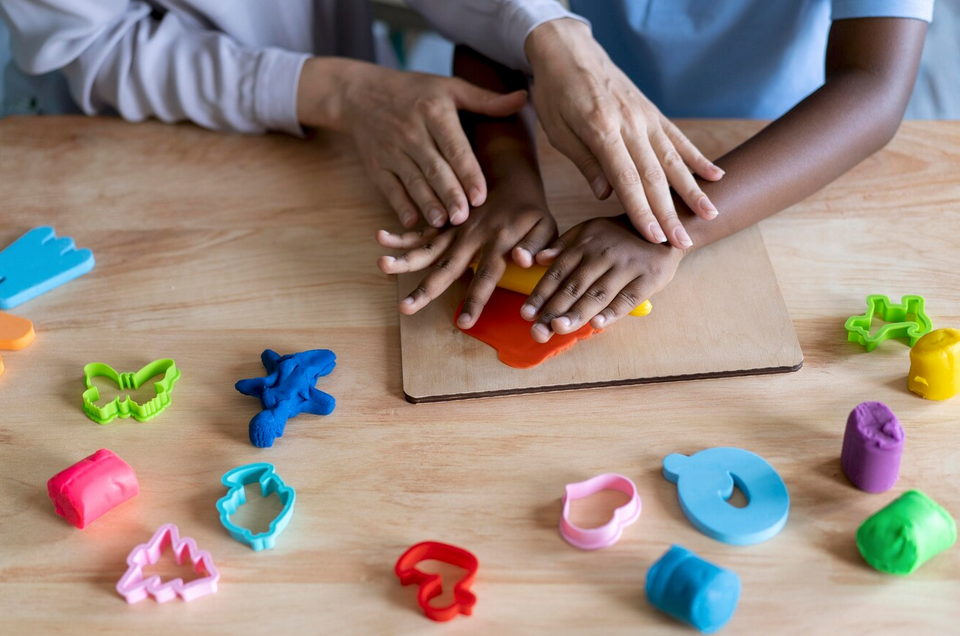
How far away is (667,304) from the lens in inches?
32.0

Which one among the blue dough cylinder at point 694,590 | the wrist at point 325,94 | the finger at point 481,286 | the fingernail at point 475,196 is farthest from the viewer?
the wrist at point 325,94

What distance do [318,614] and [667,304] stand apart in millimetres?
420

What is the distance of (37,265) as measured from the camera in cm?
89

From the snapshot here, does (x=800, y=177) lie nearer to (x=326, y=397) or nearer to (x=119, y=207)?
(x=326, y=397)

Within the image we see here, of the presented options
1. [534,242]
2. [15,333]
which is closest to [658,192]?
[534,242]

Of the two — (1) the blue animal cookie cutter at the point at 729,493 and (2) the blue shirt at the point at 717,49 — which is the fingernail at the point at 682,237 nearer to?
(1) the blue animal cookie cutter at the point at 729,493

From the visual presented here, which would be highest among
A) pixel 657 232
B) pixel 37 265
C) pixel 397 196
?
pixel 657 232

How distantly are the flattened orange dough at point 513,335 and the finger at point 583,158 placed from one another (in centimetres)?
16

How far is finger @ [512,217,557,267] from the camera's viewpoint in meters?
0.82

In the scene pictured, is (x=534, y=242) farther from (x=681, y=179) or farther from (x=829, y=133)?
(x=829, y=133)

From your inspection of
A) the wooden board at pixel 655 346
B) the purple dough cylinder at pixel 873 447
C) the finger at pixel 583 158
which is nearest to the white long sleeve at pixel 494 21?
the finger at pixel 583 158

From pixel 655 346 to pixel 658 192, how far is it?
167mm

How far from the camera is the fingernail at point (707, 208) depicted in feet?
2.74

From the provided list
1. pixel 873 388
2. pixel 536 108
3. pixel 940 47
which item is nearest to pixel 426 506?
pixel 873 388
